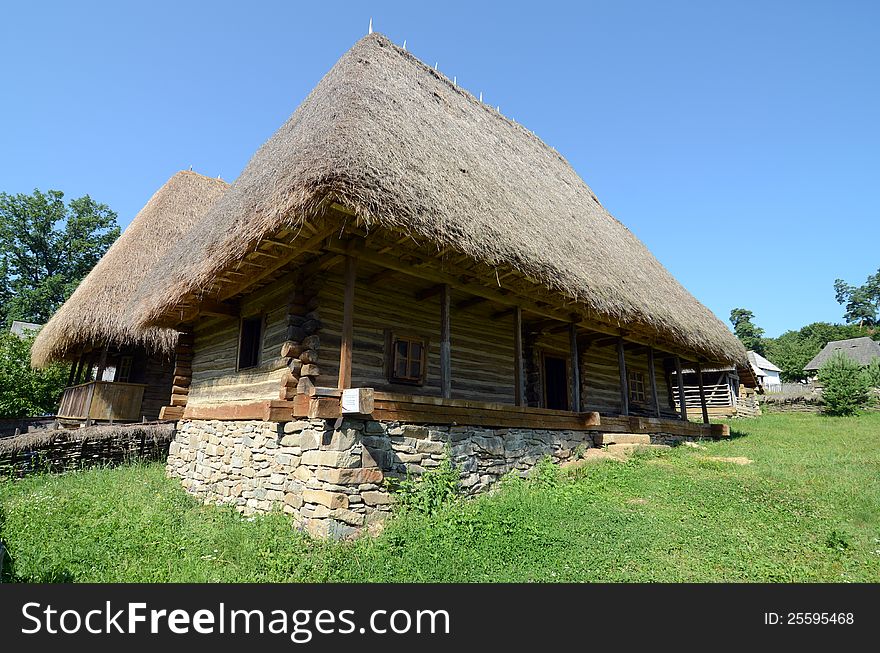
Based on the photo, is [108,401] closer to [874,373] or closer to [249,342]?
[249,342]

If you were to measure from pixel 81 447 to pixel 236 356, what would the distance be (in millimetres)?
5571

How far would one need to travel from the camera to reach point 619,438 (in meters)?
11.0

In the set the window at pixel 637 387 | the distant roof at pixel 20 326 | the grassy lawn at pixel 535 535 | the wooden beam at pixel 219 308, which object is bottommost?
the grassy lawn at pixel 535 535

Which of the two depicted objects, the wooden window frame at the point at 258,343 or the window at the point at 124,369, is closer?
the wooden window frame at the point at 258,343

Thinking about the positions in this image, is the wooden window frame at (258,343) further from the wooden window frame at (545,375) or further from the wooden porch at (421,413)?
the wooden window frame at (545,375)

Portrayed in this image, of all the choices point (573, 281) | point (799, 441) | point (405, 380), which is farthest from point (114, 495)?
point (799, 441)

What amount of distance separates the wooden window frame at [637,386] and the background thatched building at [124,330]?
13.1 metres

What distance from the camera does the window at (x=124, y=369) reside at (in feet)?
53.2

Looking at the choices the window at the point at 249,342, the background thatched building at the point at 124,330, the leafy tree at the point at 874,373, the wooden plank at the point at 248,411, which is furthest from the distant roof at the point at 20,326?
the leafy tree at the point at 874,373

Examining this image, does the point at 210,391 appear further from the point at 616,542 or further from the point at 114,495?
the point at 616,542

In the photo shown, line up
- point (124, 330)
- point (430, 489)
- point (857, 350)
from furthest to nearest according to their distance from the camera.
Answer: point (857, 350) → point (124, 330) → point (430, 489)

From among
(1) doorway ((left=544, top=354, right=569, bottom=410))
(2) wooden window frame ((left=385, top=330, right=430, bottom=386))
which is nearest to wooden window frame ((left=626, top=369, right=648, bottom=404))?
(1) doorway ((left=544, top=354, right=569, bottom=410))

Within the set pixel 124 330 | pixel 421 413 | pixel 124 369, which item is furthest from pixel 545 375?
pixel 124 369
